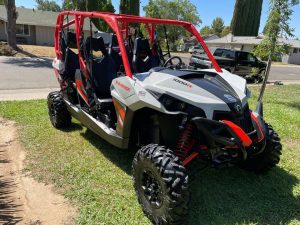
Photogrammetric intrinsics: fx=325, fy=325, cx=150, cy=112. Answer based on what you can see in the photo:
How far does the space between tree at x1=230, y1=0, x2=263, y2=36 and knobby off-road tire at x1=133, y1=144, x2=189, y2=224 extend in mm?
41939

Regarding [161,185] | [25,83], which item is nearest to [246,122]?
[161,185]

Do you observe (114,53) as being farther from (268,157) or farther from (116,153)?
(268,157)

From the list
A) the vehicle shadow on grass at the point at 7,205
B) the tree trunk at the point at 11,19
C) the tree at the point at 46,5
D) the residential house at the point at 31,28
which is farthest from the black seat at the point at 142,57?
the tree at the point at 46,5

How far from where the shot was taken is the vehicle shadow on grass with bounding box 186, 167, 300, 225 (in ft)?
11.1

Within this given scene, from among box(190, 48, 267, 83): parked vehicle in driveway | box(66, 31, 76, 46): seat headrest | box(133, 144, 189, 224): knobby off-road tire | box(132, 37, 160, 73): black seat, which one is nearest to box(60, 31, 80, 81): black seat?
box(66, 31, 76, 46): seat headrest

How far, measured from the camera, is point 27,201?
3541mm

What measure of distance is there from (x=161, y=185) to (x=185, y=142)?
0.58m

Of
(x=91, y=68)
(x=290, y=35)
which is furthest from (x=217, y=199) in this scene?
(x=290, y=35)

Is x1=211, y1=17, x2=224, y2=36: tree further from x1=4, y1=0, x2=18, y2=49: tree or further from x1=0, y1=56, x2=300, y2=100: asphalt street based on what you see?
x1=0, y1=56, x2=300, y2=100: asphalt street

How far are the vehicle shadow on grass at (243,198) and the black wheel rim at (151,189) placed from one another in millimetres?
385

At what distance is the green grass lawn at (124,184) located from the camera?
11.1 feet

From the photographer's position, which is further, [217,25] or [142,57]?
[217,25]

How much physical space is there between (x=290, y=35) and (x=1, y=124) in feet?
23.2

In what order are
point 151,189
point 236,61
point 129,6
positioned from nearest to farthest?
point 151,189
point 236,61
point 129,6
